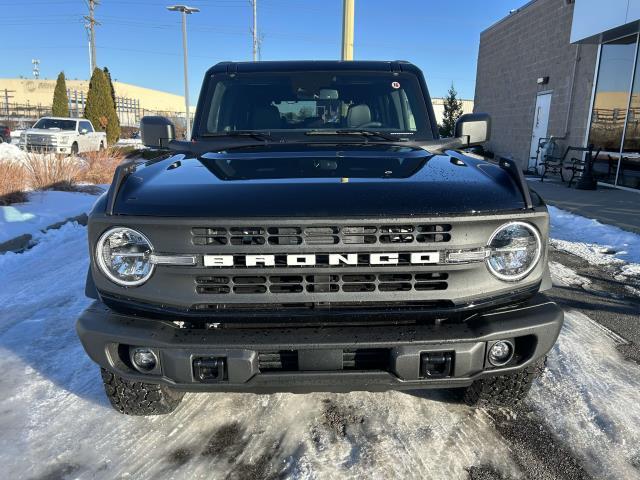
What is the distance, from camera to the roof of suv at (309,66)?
377 cm

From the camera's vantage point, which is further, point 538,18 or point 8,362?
point 538,18

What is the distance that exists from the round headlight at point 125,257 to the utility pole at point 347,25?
9.05 metres

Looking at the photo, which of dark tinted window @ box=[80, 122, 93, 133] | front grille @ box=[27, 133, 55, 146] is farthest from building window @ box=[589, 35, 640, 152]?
dark tinted window @ box=[80, 122, 93, 133]

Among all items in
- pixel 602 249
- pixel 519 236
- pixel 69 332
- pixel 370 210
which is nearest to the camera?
pixel 370 210

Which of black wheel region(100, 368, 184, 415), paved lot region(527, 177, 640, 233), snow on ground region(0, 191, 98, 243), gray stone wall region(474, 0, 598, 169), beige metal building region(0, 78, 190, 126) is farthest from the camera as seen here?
beige metal building region(0, 78, 190, 126)

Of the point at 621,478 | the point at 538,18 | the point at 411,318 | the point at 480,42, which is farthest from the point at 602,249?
the point at 480,42

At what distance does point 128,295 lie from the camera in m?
2.10

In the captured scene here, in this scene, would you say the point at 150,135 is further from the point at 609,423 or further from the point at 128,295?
the point at 609,423

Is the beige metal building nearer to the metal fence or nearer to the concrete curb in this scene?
the metal fence

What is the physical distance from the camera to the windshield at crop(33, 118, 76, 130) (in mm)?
19562

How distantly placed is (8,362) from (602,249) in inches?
248

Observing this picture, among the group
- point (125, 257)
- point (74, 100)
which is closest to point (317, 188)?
point (125, 257)

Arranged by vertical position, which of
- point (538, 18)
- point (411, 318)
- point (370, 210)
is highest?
point (538, 18)

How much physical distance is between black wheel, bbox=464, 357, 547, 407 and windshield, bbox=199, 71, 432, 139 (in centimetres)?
173
